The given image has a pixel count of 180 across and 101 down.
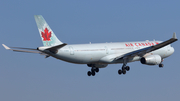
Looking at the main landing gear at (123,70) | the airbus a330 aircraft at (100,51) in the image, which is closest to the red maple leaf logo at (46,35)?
the airbus a330 aircraft at (100,51)

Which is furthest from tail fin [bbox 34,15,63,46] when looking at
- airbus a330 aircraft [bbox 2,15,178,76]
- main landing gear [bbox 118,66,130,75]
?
main landing gear [bbox 118,66,130,75]

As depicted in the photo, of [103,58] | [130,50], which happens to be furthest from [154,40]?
[103,58]

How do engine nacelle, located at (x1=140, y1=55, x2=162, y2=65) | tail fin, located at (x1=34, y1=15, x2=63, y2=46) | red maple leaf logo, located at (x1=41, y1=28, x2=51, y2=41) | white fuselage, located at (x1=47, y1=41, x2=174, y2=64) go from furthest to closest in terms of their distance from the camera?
engine nacelle, located at (x1=140, y1=55, x2=162, y2=65)
white fuselage, located at (x1=47, y1=41, x2=174, y2=64)
red maple leaf logo, located at (x1=41, y1=28, x2=51, y2=41)
tail fin, located at (x1=34, y1=15, x2=63, y2=46)

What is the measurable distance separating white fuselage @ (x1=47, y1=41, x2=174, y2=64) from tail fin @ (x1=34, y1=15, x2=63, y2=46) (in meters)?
1.78

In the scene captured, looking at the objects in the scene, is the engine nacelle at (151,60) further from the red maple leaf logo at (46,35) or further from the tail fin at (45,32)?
the red maple leaf logo at (46,35)

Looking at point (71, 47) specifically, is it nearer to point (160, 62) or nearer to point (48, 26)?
point (48, 26)

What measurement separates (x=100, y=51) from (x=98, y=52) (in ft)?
1.41

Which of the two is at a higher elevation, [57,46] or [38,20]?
[38,20]

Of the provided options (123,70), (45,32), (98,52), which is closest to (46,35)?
(45,32)

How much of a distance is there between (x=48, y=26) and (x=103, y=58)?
10.4m

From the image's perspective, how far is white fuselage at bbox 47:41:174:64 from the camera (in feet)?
198

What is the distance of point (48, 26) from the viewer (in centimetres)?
→ 5925

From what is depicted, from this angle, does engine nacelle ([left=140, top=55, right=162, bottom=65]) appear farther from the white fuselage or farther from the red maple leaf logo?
the red maple leaf logo

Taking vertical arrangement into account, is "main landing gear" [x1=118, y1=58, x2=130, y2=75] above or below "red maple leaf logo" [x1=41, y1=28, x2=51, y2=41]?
below
